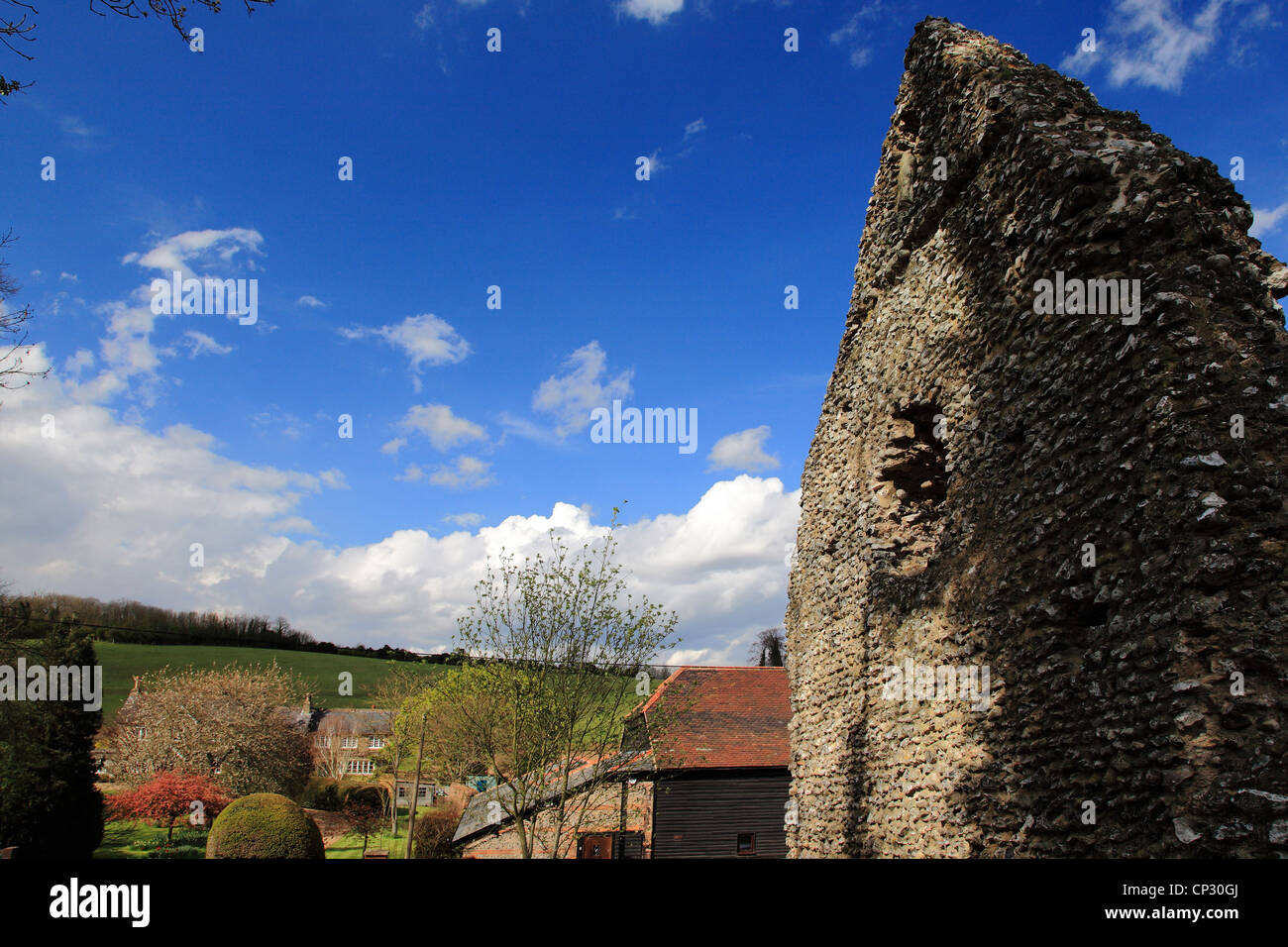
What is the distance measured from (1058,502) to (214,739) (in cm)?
3753

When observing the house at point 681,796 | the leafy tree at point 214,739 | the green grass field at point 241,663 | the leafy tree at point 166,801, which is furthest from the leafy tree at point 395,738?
the house at point 681,796

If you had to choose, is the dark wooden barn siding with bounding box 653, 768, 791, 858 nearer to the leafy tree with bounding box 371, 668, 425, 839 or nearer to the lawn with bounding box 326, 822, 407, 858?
the leafy tree with bounding box 371, 668, 425, 839

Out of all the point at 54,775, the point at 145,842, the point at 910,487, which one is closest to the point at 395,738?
the point at 145,842

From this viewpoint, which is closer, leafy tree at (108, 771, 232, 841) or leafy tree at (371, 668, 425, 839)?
leafy tree at (108, 771, 232, 841)

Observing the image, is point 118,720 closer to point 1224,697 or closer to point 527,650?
point 527,650

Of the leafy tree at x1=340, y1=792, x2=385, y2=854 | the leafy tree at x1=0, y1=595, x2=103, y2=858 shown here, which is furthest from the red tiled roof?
the leafy tree at x1=0, y1=595, x2=103, y2=858

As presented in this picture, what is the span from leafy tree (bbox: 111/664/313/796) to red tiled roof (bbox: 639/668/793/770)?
2060cm

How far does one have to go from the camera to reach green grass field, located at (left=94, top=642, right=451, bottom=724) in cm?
4381

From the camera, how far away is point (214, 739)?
3222 centimetres

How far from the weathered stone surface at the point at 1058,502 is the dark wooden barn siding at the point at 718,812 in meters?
13.3

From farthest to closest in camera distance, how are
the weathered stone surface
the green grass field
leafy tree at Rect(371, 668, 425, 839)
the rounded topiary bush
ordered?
1. the green grass field
2. leafy tree at Rect(371, 668, 425, 839)
3. the rounded topiary bush
4. the weathered stone surface

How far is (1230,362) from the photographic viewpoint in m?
4.16

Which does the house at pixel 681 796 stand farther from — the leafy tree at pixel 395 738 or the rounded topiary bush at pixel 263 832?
the leafy tree at pixel 395 738

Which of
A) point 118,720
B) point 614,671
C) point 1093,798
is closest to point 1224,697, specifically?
point 1093,798
